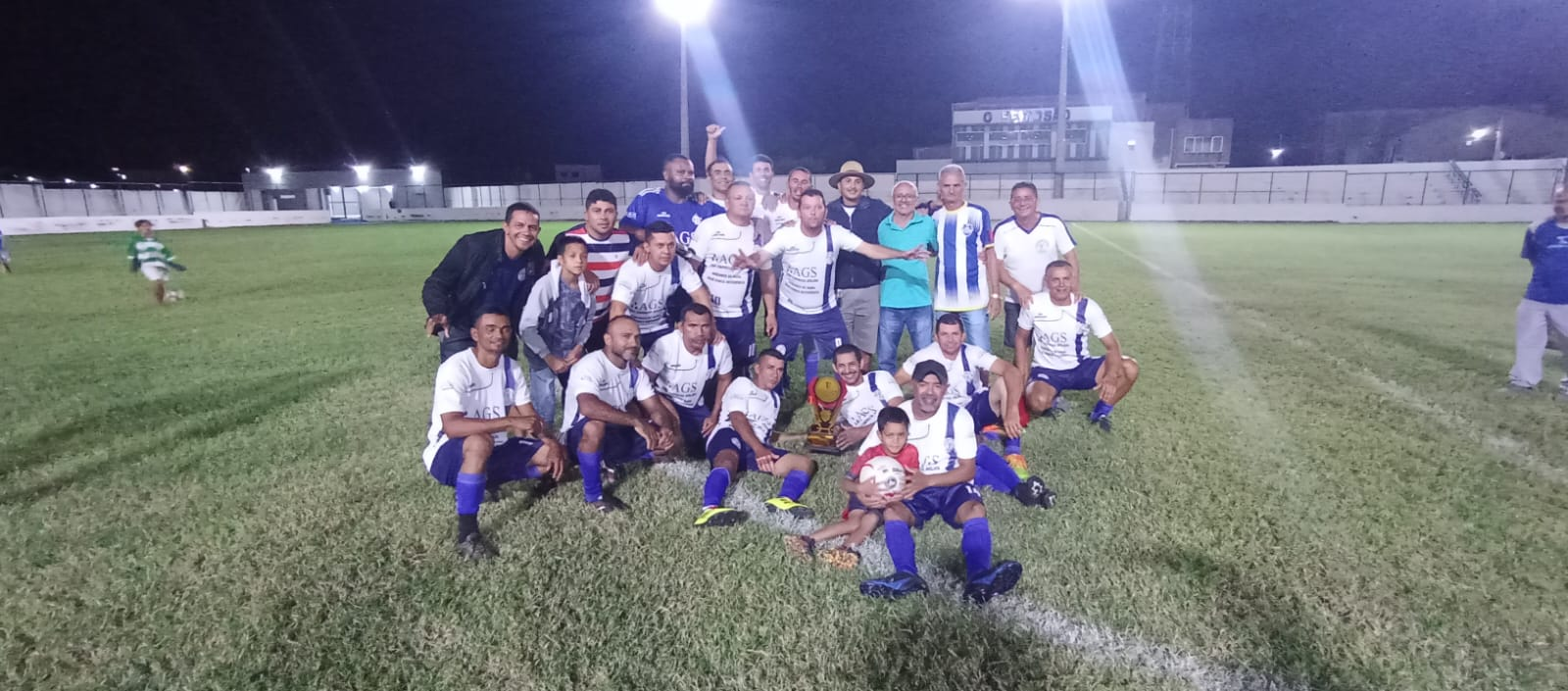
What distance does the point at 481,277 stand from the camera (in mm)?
4953

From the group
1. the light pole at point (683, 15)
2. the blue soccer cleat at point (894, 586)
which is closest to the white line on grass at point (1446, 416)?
the blue soccer cleat at point (894, 586)

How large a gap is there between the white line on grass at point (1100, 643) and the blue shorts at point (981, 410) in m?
1.80

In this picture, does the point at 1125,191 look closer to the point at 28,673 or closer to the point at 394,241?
the point at 394,241

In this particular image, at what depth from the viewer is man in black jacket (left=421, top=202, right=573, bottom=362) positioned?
16.1 feet

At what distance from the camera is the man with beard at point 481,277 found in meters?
4.90

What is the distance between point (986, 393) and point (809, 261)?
1.60 m

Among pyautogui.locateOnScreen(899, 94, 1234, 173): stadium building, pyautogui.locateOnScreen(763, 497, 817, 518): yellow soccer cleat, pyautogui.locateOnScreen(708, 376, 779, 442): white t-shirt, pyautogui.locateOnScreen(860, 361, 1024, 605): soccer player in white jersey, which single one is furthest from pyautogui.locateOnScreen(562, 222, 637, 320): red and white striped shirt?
pyautogui.locateOnScreen(899, 94, 1234, 173): stadium building

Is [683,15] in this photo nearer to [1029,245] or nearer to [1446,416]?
[1029,245]

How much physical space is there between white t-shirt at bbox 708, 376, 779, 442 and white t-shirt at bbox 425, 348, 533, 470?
119cm

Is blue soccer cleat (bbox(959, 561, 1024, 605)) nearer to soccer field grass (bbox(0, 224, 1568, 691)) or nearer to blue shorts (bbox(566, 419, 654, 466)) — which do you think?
soccer field grass (bbox(0, 224, 1568, 691))

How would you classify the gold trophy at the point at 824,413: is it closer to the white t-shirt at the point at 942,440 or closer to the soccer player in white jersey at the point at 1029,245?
the white t-shirt at the point at 942,440

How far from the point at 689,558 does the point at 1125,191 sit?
35619 mm

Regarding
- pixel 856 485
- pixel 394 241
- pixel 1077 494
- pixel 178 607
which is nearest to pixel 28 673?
pixel 178 607

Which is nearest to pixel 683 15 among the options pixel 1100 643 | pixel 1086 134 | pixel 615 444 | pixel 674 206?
pixel 674 206
